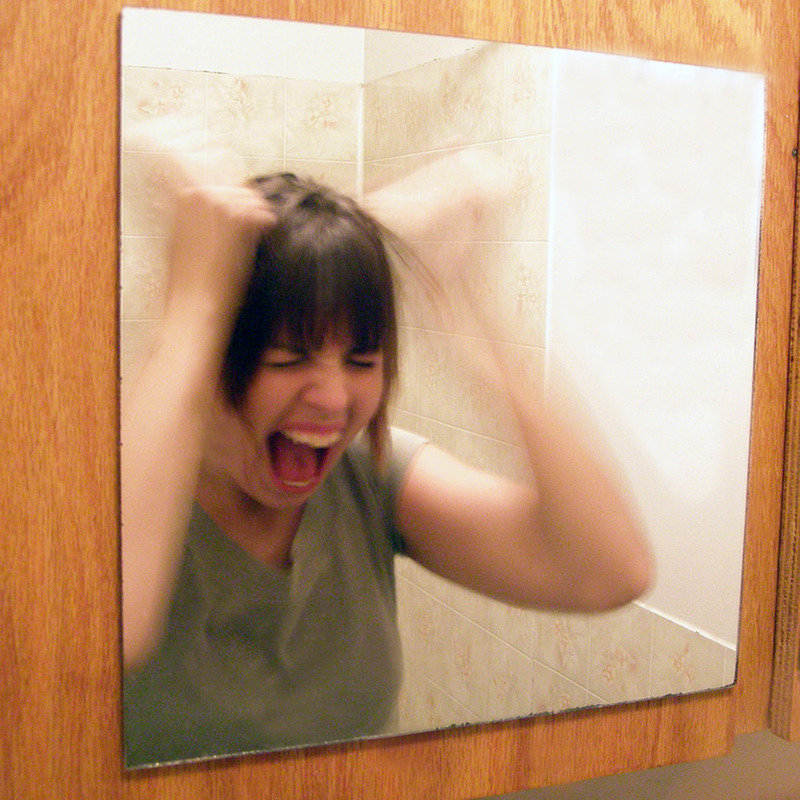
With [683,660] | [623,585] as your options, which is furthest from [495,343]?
[683,660]

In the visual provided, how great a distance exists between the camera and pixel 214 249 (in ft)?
2.36

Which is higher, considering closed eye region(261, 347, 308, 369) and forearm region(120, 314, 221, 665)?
closed eye region(261, 347, 308, 369)

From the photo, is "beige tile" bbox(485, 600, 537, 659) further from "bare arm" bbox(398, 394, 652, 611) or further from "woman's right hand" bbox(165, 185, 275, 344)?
"woman's right hand" bbox(165, 185, 275, 344)

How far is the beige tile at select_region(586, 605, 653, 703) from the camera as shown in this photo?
0.87 metres

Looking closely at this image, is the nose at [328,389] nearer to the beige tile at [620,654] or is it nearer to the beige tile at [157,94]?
the beige tile at [157,94]

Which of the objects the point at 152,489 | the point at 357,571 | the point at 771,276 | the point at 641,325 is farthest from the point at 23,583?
the point at 771,276

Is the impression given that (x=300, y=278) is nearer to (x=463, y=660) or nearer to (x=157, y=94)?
(x=157, y=94)

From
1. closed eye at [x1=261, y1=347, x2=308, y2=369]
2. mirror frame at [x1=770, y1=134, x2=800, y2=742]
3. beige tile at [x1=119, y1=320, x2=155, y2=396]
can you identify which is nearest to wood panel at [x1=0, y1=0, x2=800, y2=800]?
beige tile at [x1=119, y1=320, x2=155, y2=396]

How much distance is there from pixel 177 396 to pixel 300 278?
129 mm

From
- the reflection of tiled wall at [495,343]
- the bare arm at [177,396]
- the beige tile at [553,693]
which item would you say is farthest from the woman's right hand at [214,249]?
the beige tile at [553,693]

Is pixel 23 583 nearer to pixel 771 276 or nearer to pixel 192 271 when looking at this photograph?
pixel 192 271

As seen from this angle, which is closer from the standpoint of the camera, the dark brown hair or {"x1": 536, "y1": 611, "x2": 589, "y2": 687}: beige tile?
the dark brown hair

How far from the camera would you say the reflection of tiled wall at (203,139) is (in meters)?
0.70

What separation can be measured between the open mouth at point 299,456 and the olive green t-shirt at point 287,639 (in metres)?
0.02
